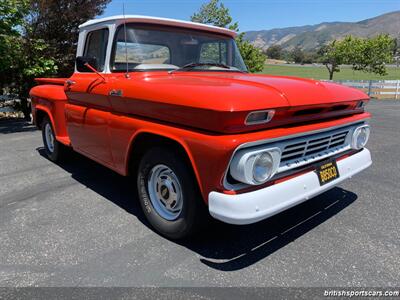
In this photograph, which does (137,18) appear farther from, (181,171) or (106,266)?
(106,266)

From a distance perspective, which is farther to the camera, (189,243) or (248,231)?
(248,231)

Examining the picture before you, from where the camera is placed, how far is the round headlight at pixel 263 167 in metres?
2.42

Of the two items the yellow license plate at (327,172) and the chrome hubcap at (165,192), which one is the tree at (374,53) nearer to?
the yellow license plate at (327,172)

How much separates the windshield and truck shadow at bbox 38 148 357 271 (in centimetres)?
153

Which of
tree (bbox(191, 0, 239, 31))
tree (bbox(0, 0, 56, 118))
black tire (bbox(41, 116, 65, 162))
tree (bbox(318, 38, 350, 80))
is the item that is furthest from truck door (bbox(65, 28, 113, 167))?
tree (bbox(318, 38, 350, 80))

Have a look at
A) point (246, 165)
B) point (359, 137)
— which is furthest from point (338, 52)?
point (246, 165)

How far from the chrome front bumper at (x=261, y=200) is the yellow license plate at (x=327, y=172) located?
0.34 feet

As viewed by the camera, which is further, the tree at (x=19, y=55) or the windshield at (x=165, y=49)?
the tree at (x=19, y=55)

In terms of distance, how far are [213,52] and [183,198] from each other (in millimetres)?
2086

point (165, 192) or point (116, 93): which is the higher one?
point (116, 93)

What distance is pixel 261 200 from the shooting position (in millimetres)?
2408

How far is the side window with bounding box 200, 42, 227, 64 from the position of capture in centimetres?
400

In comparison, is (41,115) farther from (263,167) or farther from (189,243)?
(263,167)

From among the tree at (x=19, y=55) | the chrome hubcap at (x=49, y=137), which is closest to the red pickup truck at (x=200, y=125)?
the chrome hubcap at (x=49, y=137)
